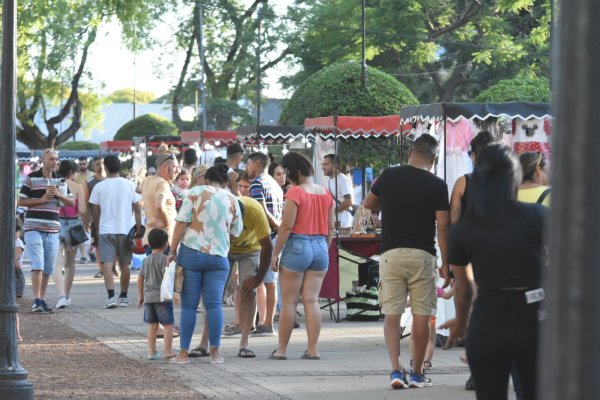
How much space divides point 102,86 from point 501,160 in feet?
183

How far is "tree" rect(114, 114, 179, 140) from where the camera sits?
5097 centimetres

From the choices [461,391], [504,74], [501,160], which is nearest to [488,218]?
[501,160]

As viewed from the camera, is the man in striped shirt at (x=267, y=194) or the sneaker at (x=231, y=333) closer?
the man in striped shirt at (x=267, y=194)

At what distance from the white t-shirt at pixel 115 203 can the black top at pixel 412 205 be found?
7.61 m

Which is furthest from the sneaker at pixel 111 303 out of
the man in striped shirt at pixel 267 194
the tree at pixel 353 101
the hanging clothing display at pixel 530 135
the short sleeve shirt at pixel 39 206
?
the tree at pixel 353 101

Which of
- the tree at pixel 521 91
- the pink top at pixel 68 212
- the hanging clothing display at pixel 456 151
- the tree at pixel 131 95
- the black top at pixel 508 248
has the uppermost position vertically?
the tree at pixel 131 95

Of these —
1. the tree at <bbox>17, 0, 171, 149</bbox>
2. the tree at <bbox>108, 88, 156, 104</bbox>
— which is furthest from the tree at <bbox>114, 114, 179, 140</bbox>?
the tree at <bbox>108, 88, 156, 104</bbox>

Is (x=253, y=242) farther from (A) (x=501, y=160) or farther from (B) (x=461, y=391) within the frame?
(A) (x=501, y=160)

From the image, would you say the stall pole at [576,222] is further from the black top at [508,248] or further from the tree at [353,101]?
the tree at [353,101]

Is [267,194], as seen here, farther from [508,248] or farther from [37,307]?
[508,248]

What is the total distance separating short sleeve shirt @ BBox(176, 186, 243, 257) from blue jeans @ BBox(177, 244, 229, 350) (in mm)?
70

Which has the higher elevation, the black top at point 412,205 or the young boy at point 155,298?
the black top at point 412,205

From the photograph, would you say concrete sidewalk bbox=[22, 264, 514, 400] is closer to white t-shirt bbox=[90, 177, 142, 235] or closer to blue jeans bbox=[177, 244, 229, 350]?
blue jeans bbox=[177, 244, 229, 350]

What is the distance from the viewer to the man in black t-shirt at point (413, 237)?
350 inches
